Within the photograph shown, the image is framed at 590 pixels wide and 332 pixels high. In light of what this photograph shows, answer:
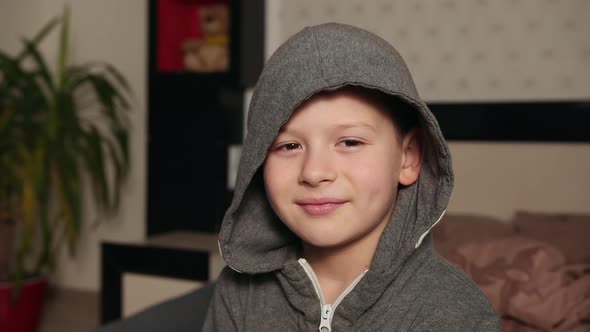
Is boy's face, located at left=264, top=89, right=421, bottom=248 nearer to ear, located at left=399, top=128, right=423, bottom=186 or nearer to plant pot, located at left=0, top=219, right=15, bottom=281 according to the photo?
ear, located at left=399, top=128, right=423, bottom=186

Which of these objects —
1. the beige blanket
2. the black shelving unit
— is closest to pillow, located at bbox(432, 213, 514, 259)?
the beige blanket

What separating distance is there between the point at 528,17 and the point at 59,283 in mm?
3151

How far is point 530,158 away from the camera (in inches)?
95.4

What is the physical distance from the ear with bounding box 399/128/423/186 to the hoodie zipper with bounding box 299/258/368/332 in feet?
0.60

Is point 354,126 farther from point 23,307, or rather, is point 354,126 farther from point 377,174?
point 23,307

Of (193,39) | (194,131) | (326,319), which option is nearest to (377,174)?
(326,319)

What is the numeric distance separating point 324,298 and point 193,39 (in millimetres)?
2476

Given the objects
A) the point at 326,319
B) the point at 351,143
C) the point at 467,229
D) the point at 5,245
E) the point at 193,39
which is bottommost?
the point at 5,245

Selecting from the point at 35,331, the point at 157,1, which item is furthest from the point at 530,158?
the point at 35,331

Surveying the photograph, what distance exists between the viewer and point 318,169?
3.00 feet

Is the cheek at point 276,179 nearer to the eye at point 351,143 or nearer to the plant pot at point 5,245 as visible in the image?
the eye at point 351,143

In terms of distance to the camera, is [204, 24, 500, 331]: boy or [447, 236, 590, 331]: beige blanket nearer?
[204, 24, 500, 331]: boy

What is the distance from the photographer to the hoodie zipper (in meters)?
1.01

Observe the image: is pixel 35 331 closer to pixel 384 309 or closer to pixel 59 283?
pixel 59 283
